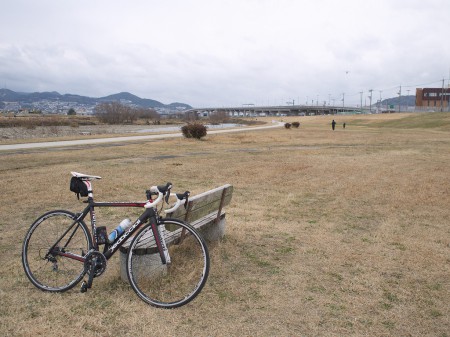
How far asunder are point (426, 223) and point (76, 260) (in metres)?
6.55

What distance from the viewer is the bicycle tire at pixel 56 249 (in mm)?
4656

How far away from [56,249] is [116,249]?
0.93 metres

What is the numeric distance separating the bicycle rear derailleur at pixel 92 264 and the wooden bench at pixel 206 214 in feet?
0.83

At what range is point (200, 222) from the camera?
19.2 ft

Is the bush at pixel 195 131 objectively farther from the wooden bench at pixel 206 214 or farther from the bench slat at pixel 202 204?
the bench slat at pixel 202 204

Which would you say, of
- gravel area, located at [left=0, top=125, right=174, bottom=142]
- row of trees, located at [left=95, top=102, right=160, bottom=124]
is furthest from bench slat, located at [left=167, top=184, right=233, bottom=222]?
row of trees, located at [left=95, top=102, right=160, bottom=124]

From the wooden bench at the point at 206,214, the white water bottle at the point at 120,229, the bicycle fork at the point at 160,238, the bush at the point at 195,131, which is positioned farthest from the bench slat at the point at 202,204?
the bush at the point at 195,131

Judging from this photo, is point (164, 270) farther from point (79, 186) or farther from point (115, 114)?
point (115, 114)

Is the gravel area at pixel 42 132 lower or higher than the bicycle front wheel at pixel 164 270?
lower

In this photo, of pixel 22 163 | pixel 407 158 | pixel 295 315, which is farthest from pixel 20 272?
pixel 407 158

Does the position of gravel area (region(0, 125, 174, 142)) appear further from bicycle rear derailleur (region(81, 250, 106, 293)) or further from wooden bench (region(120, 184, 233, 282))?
bicycle rear derailleur (region(81, 250, 106, 293))

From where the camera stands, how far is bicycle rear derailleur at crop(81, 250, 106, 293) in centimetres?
453

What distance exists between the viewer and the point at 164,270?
4852 mm

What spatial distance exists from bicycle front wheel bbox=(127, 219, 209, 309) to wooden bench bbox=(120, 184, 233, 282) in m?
0.12
